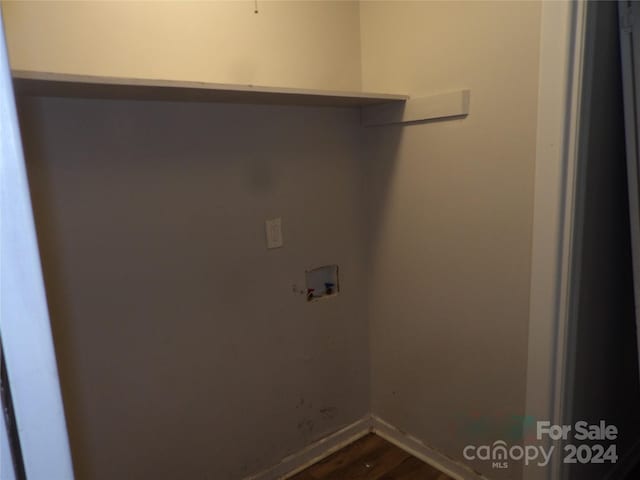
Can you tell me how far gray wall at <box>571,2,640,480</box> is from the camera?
1250mm

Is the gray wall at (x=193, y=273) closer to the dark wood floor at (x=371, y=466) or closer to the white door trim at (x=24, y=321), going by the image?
the dark wood floor at (x=371, y=466)

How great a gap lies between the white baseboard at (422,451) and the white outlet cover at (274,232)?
114 cm

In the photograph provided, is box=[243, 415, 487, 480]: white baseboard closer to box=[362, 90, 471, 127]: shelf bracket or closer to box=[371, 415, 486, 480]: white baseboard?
box=[371, 415, 486, 480]: white baseboard

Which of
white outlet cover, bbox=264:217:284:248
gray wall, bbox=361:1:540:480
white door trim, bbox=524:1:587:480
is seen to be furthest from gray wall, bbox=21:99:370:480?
white door trim, bbox=524:1:587:480

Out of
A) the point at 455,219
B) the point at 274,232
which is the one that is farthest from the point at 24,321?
the point at 455,219

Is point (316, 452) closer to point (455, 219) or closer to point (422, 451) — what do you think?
point (422, 451)

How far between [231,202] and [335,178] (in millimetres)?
538

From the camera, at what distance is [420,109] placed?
5.61 feet

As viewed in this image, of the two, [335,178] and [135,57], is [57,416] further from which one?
[335,178]

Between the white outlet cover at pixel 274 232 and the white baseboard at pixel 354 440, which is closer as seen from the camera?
the white outlet cover at pixel 274 232

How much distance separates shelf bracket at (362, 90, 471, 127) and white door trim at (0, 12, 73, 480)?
1.47m

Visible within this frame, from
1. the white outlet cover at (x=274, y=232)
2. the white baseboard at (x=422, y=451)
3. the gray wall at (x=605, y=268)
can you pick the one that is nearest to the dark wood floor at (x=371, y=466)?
the white baseboard at (x=422, y=451)

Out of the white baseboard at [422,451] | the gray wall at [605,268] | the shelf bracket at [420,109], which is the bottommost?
the white baseboard at [422,451]

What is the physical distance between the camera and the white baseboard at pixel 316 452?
1917 millimetres
